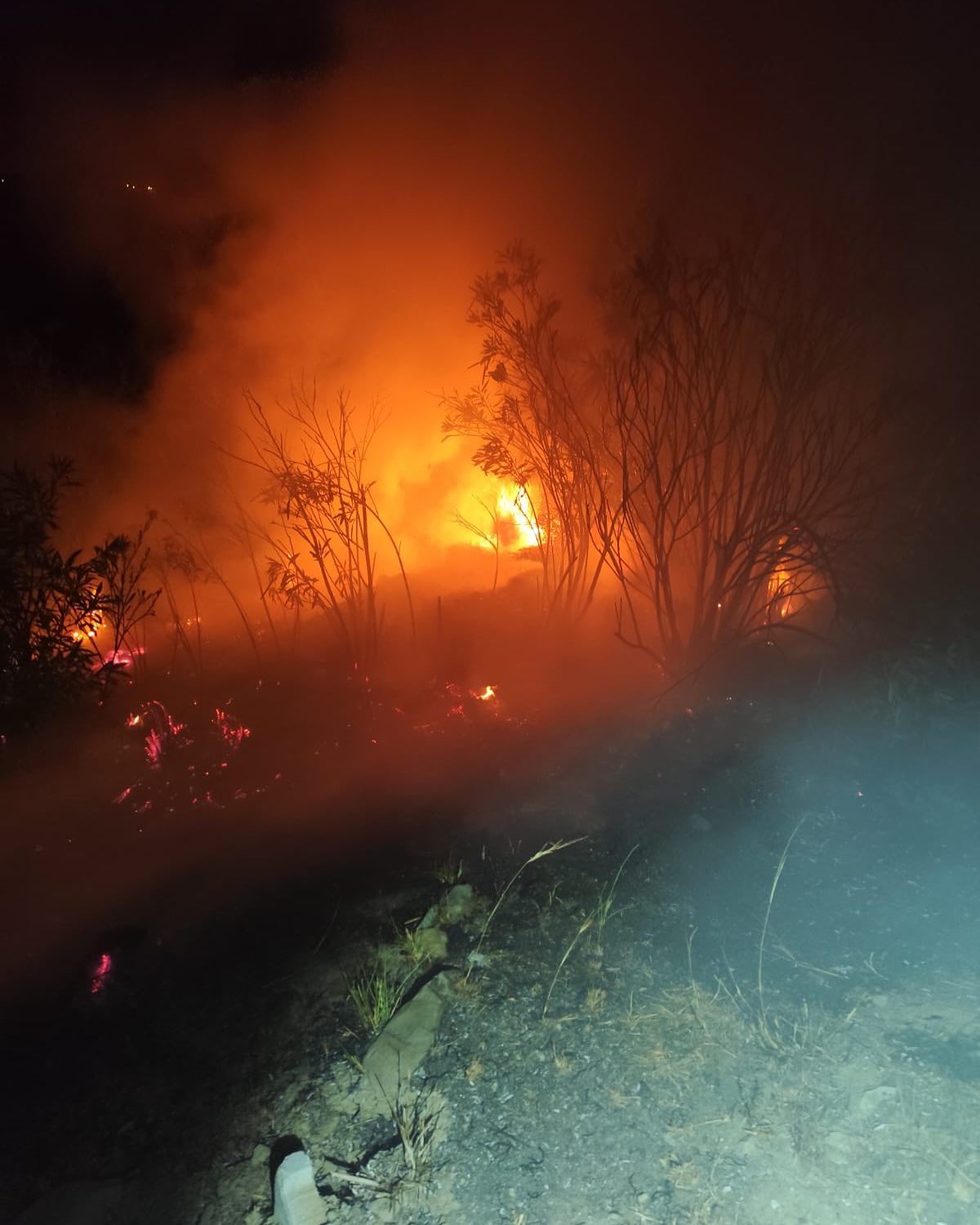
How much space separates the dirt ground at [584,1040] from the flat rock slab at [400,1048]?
0.02 metres

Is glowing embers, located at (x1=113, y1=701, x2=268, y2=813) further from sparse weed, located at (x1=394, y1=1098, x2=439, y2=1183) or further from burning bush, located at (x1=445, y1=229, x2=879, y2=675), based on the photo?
burning bush, located at (x1=445, y1=229, x2=879, y2=675)

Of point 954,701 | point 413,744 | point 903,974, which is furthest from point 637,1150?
point 954,701

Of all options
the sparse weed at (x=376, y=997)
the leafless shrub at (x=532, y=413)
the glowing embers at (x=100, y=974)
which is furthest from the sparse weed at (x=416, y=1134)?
the leafless shrub at (x=532, y=413)

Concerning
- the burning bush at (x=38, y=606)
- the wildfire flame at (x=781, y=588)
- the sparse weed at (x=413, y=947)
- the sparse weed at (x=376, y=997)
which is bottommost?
the sparse weed at (x=376, y=997)

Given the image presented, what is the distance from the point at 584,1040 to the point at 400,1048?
60 centimetres

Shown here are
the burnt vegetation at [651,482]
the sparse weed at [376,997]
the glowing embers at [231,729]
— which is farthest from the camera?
the glowing embers at [231,729]

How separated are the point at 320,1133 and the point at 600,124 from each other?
6.71m

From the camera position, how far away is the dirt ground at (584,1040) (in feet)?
6.27

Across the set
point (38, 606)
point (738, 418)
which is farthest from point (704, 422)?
point (38, 606)

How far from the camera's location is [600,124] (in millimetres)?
5730

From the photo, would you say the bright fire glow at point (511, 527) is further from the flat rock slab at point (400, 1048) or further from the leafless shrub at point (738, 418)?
the flat rock slab at point (400, 1048)

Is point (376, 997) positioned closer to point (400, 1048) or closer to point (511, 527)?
point (400, 1048)

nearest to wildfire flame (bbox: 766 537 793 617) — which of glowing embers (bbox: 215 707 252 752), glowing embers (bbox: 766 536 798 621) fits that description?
glowing embers (bbox: 766 536 798 621)

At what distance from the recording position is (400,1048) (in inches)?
90.9
